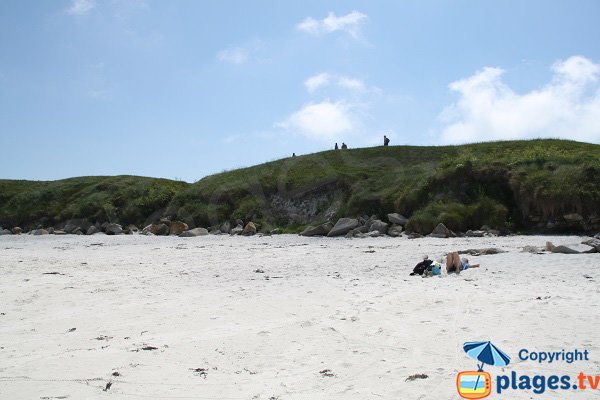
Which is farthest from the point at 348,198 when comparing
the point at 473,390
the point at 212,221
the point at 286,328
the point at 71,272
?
the point at 473,390

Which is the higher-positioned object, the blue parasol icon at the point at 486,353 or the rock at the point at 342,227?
the rock at the point at 342,227

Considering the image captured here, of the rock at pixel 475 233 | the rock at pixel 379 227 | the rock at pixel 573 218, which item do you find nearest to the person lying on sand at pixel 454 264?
the rock at pixel 475 233

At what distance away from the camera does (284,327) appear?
735cm

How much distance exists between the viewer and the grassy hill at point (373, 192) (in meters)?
23.4

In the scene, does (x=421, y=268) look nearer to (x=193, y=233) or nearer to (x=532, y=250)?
(x=532, y=250)

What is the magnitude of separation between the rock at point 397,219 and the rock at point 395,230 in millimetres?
604

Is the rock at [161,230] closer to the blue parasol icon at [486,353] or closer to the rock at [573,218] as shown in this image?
the rock at [573,218]

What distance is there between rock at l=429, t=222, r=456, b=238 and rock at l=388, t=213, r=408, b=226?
8.78ft

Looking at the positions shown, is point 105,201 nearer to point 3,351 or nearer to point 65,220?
point 65,220

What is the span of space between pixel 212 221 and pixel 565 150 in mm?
23102

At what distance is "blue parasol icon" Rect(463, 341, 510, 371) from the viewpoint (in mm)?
5445

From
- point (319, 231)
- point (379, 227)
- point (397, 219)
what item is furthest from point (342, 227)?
point (397, 219)

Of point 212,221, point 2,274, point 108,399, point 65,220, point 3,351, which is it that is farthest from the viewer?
point 65,220

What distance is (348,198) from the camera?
31.0 meters
